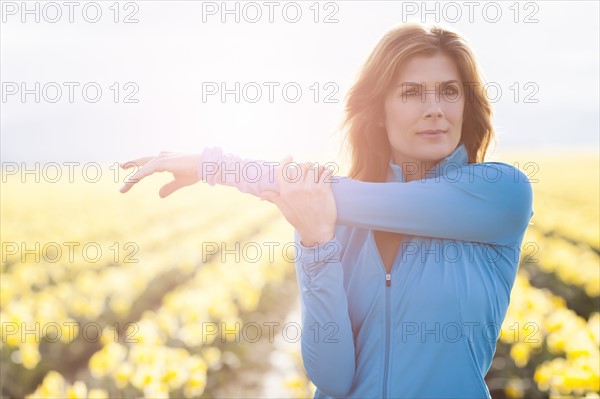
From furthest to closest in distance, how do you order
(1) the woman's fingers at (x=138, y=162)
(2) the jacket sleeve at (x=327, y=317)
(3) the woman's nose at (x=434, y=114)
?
(1) the woman's fingers at (x=138, y=162), (3) the woman's nose at (x=434, y=114), (2) the jacket sleeve at (x=327, y=317)

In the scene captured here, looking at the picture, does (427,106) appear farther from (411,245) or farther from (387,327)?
(387,327)

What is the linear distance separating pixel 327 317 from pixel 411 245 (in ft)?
0.88

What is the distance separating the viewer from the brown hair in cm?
146

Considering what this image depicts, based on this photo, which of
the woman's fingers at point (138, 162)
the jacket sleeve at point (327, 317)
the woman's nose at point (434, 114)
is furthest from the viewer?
the woman's fingers at point (138, 162)

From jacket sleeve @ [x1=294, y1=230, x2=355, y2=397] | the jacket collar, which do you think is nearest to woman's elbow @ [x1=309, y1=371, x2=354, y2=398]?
jacket sleeve @ [x1=294, y1=230, x2=355, y2=397]

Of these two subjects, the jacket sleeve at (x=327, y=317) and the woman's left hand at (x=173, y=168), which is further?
the woman's left hand at (x=173, y=168)

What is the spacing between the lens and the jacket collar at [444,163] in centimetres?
151

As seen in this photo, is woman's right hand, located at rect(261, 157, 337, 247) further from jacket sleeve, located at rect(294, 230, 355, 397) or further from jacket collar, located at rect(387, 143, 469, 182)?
Answer: jacket collar, located at rect(387, 143, 469, 182)

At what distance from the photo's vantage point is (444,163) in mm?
1505

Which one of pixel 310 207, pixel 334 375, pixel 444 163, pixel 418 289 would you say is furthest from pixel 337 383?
pixel 444 163

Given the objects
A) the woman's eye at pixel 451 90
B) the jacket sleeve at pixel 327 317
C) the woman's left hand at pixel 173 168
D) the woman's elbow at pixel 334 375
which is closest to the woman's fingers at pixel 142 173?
the woman's left hand at pixel 173 168

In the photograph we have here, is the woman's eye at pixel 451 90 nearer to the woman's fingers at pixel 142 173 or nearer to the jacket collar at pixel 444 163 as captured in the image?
the jacket collar at pixel 444 163

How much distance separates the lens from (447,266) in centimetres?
137

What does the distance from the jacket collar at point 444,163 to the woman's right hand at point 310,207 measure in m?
0.25
